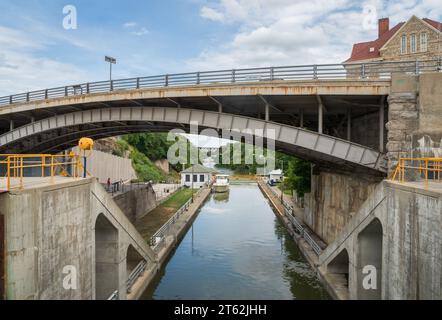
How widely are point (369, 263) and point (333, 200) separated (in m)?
8.88

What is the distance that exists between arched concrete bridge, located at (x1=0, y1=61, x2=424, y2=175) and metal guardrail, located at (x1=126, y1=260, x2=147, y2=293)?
8109 mm

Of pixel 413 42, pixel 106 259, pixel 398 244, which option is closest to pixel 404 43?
pixel 413 42

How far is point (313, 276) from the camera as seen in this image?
58.3 ft

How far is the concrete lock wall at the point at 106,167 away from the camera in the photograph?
35.8 metres

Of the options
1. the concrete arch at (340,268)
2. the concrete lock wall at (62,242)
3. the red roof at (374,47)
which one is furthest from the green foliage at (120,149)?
the concrete arch at (340,268)

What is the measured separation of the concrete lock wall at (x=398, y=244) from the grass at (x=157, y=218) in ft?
49.2

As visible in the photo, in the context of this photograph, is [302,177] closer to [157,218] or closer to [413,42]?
[157,218]

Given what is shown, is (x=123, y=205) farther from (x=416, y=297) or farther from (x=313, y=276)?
(x=416, y=297)

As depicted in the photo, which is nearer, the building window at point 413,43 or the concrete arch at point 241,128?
the concrete arch at point 241,128

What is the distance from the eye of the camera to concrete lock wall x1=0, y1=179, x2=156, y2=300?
7762 mm

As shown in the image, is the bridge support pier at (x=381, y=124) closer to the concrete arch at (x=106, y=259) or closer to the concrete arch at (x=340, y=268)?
the concrete arch at (x=340, y=268)

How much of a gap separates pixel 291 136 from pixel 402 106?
4.99 metres

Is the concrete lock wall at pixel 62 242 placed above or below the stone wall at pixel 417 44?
below

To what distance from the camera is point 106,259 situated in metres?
13.2
